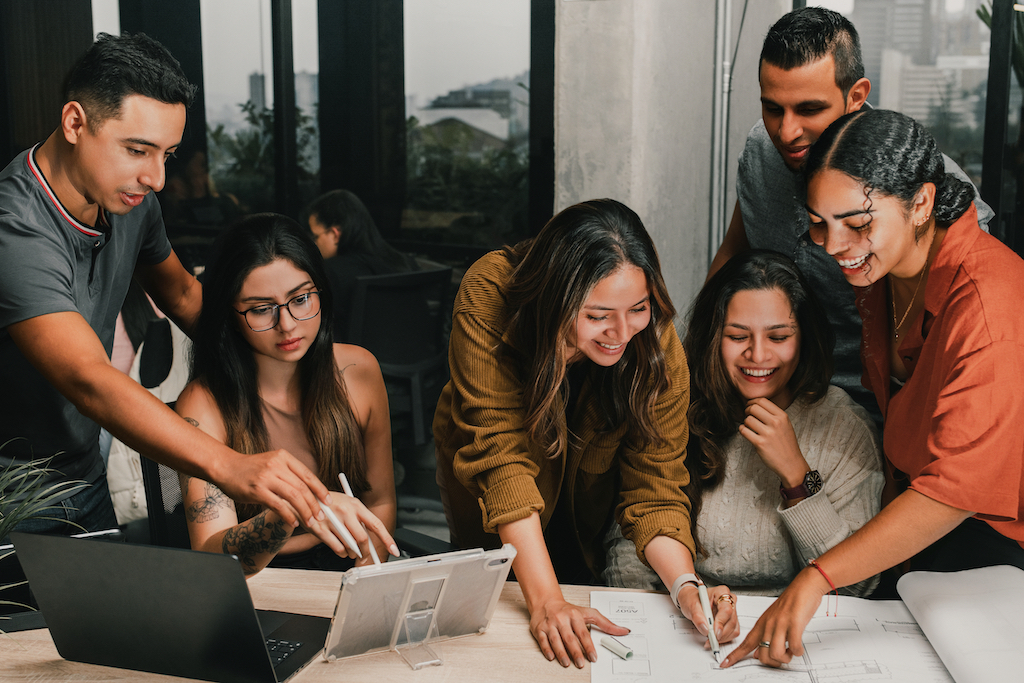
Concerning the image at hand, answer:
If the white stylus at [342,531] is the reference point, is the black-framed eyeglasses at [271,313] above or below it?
above

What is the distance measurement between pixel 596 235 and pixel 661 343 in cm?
25

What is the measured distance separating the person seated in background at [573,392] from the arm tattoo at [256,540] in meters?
0.32

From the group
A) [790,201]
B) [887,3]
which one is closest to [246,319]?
[790,201]

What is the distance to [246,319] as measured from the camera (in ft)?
5.72

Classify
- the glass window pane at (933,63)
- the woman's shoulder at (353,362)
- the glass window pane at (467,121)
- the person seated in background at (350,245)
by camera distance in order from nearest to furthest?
the woman's shoulder at (353,362)
the glass window pane at (933,63)
the glass window pane at (467,121)
the person seated in background at (350,245)

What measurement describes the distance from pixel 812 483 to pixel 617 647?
625 millimetres

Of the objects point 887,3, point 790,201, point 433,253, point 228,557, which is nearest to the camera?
point 228,557

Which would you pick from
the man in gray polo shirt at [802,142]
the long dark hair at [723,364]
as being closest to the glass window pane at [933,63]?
the man in gray polo shirt at [802,142]

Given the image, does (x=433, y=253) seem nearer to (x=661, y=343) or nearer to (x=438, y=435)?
(x=438, y=435)

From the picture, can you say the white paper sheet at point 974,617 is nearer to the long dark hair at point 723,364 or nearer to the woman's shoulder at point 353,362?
the long dark hair at point 723,364

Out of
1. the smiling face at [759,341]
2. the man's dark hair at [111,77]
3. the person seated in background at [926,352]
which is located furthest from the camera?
the smiling face at [759,341]

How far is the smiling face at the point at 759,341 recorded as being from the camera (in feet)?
5.43

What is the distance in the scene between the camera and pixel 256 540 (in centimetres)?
138

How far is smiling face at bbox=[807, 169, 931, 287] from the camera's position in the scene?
124 cm
